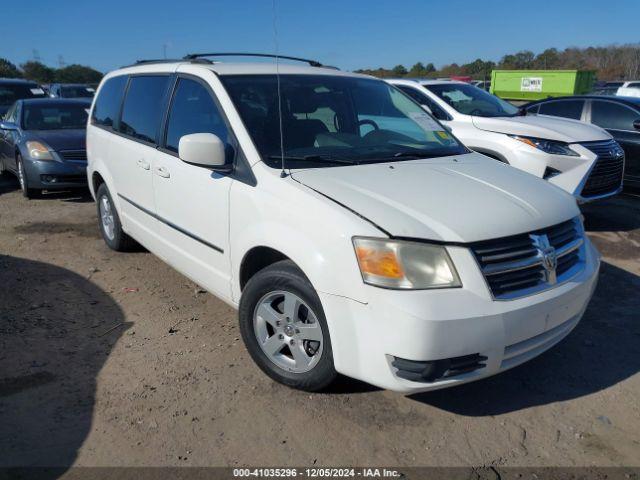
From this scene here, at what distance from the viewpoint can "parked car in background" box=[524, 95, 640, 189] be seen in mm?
8133

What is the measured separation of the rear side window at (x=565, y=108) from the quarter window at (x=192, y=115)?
23.3 feet

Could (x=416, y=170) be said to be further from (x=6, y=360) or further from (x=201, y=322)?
(x=6, y=360)

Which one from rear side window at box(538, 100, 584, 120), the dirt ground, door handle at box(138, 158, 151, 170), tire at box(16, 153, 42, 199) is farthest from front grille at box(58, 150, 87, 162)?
rear side window at box(538, 100, 584, 120)

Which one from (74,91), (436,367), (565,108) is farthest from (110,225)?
(74,91)

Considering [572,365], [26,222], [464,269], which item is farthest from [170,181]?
[26,222]

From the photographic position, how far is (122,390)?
10.6 feet

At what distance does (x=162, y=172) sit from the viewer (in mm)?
4066

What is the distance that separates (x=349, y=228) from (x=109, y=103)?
3.76m

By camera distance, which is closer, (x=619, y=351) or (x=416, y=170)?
(x=416, y=170)

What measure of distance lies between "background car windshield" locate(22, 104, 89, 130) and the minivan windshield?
6171 millimetres

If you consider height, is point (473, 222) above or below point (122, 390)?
above

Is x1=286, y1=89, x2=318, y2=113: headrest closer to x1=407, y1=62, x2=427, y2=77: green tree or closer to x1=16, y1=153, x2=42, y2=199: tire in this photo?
x1=16, y1=153, x2=42, y2=199: tire

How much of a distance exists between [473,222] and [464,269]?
28cm

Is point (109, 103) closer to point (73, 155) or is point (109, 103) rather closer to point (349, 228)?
point (73, 155)
